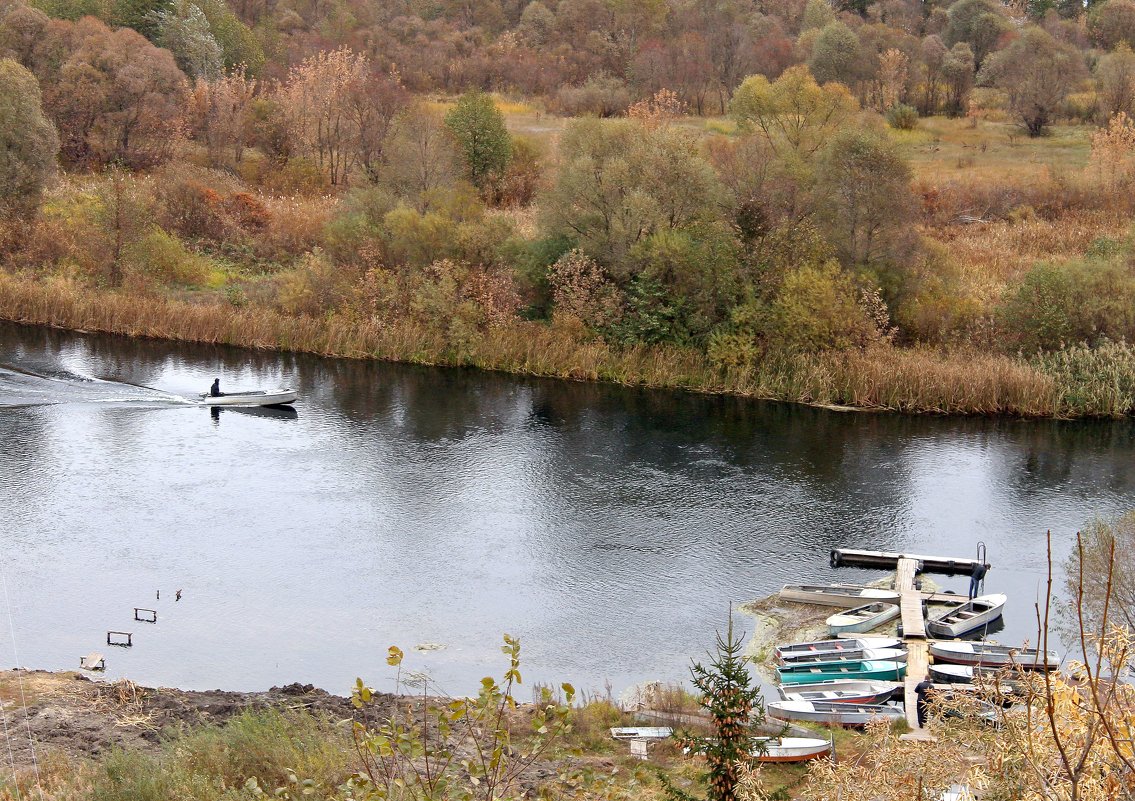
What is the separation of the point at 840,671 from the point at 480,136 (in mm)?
44300

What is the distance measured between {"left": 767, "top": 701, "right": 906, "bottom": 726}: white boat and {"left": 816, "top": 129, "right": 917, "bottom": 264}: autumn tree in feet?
86.3

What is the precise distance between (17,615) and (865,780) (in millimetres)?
21210

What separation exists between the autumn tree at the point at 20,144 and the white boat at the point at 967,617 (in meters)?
46.1

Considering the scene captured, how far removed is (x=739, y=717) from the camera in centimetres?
→ 1536

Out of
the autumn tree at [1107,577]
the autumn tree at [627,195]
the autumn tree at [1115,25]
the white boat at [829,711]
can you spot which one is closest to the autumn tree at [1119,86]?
the autumn tree at [1115,25]

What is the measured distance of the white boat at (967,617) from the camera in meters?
25.6

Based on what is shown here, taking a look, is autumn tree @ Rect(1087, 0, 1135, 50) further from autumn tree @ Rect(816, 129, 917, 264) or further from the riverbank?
the riverbank

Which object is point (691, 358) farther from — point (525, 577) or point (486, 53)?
point (486, 53)

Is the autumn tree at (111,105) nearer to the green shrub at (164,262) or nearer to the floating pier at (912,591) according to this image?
the green shrub at (164,262)

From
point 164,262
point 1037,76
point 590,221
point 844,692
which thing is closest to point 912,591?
point 844,692

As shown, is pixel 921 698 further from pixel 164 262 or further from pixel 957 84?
pixel 957 84

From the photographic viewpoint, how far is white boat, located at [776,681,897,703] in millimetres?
22562

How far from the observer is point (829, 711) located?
21.9m

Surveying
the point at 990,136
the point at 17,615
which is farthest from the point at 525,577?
the point at 990,136
